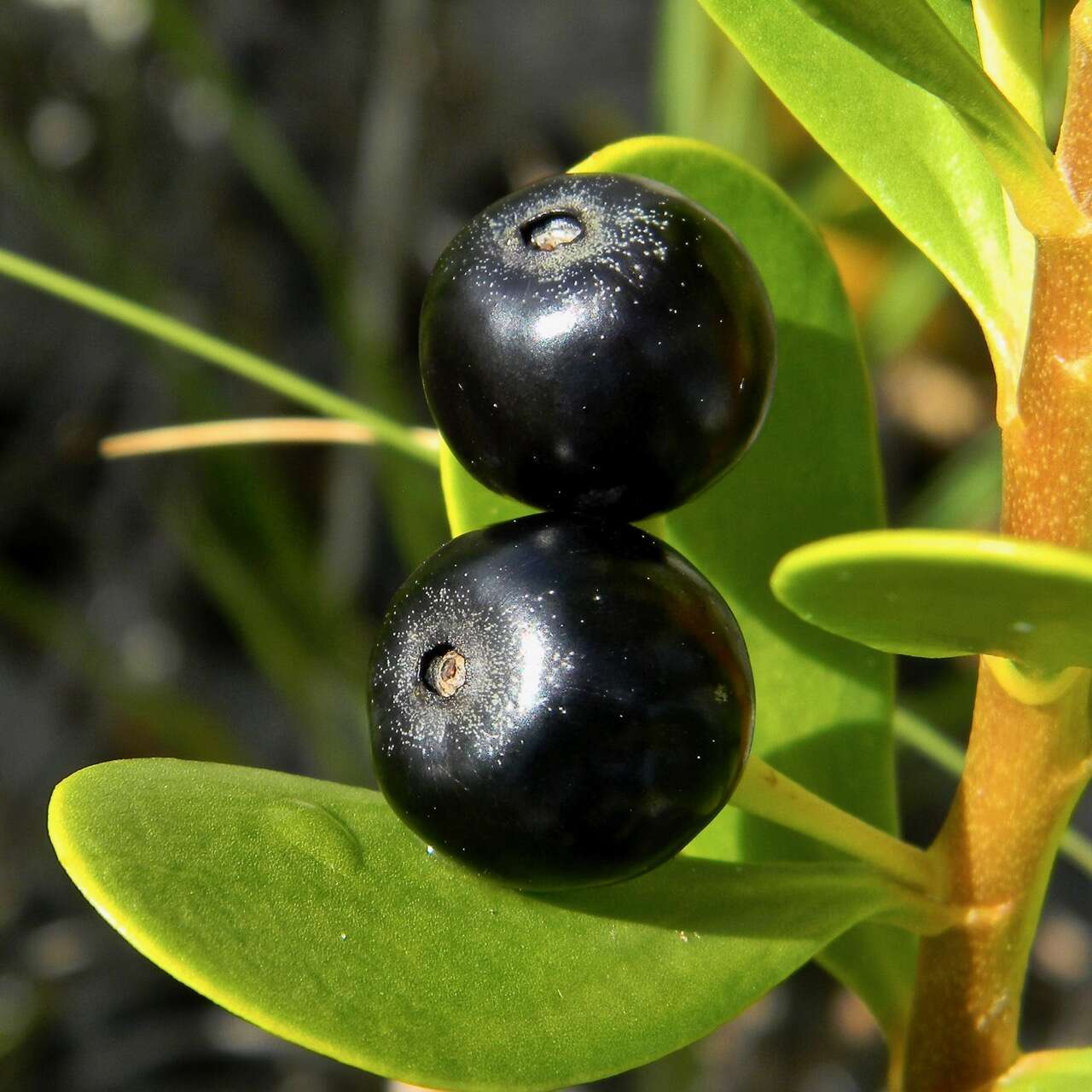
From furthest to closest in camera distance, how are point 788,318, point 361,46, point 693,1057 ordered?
1. point 361,46
2. point 693,1057
3. point 788,318

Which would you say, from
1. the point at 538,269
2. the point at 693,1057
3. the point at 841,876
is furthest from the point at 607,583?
the point at 693,1057

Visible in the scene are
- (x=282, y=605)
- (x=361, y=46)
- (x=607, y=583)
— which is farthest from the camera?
(x=361, y=46)

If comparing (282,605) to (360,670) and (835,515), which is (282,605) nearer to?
(360,670)

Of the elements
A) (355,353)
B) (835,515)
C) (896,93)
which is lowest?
(355,353)

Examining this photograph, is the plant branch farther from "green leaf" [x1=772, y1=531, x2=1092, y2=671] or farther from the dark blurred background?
the dark blurred background

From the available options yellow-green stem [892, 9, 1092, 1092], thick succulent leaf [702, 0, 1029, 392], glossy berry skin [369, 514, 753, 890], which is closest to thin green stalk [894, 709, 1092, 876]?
yellow-green stem [892, 9, 1092, 1092]

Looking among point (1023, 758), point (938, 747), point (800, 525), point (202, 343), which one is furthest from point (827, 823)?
point (202, 343)
